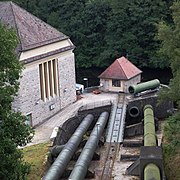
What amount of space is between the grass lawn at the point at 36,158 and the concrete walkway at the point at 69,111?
186cm

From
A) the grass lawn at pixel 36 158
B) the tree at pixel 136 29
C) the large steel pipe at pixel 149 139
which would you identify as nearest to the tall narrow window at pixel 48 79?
the large steel pipe at pixel 149 139

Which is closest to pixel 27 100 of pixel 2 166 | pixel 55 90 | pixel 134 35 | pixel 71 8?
pixel 55 90

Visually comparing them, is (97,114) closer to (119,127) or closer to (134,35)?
(119,127)

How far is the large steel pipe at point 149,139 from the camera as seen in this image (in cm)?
2219

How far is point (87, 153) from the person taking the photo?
2802 centimetres

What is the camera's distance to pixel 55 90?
134ft

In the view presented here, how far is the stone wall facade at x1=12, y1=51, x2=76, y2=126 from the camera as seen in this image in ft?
118

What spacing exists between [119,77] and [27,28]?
422 inches

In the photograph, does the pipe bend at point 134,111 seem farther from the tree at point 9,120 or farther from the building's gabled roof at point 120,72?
the tree at point 9,120

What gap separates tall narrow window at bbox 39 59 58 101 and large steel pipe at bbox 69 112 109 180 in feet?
16.9

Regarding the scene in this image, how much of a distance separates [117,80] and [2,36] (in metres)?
28.6

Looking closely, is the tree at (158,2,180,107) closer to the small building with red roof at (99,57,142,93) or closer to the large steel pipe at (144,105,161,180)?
the large steel pipe at (144,105,161,180)

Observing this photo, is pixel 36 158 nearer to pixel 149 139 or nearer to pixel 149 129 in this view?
pixel 149 139

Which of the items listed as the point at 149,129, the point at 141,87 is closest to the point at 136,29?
the point at 141,87
